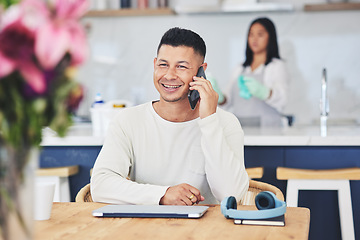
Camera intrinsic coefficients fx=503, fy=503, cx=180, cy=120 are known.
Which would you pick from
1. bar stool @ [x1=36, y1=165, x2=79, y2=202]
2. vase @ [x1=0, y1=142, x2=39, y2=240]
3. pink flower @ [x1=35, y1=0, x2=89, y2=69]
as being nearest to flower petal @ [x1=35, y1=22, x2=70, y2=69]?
pink flower @ [x1=35, y1=0, x2=89, y2=69]

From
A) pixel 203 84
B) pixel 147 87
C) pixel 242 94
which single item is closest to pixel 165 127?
pixel 203 84

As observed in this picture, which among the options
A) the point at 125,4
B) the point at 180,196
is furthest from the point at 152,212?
the point at 125,4

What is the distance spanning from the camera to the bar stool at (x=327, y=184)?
2.31 m

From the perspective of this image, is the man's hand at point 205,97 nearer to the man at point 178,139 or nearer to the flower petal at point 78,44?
the man at point 178,139

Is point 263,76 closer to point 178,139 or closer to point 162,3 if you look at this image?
point 162,3

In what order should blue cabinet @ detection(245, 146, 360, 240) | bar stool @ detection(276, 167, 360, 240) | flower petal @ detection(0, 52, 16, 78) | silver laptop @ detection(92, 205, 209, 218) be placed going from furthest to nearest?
blue cabinet @ detection(245, 146, 360, 240) → bar stool @ detection(276, 167, 360, 240) → silver laptop @ detection(92, 205, 209, 218) → flower petal @ detection(0, 52, 16, 78)

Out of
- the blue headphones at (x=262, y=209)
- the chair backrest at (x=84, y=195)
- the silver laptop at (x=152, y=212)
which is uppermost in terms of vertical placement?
the blue headphones at (x=262, y=209)

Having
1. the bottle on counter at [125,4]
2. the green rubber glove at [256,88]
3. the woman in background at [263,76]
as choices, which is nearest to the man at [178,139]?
the green rubber glove at [256,88]

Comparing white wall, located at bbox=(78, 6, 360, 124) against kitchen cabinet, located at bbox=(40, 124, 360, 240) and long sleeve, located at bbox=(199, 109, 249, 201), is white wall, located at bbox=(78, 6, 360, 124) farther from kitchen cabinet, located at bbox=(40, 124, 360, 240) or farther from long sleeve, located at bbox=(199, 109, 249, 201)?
long sleeve, located at bbox=(199, 109, 249, 201)

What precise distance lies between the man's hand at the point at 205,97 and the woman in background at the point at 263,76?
1775 mm

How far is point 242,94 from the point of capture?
11.2 ft

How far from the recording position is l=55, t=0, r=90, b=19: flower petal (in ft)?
2.01

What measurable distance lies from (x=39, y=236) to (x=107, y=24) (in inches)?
150

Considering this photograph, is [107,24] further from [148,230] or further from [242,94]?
[148,230]
